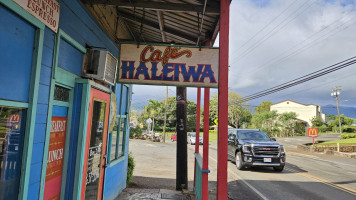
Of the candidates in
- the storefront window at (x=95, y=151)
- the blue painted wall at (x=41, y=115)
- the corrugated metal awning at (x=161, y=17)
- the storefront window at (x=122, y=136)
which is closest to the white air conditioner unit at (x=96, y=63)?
the storefront window at (x=95, y=151)

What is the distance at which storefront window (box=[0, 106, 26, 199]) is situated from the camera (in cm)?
213

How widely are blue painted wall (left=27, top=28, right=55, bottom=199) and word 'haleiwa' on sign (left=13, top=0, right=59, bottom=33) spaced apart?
106 mm

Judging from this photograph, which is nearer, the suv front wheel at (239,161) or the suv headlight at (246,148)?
the suv headlight at (246,148)

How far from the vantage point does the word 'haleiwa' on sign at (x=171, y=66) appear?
4.02m

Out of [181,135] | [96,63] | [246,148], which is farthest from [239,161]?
[96,63]

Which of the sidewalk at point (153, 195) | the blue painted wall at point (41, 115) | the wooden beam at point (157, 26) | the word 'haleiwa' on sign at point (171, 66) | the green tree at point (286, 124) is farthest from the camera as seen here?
the green tree at point (286, 124)

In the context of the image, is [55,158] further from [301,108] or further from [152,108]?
[301,108]

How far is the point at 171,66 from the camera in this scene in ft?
13.3

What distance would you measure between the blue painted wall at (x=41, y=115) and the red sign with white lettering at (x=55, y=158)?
0.98 ft

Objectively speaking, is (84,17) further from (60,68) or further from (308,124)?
(308,124)

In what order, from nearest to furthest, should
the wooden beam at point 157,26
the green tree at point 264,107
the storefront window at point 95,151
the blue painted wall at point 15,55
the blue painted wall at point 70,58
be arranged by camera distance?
the blue painted wall at point 15,55
the blue painted wall at point 70,58
the storefront window at point 95,151
the wooden beam at point 157,26
the green tree at point 264,107

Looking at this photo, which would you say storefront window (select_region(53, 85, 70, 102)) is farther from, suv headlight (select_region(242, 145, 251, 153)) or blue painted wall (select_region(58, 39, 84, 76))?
suv headlight (select_region(242, 145, 251, 153))

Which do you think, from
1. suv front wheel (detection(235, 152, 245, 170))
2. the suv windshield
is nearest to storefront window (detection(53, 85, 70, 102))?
suv front wheel (detection(235, 152, 245, 170))

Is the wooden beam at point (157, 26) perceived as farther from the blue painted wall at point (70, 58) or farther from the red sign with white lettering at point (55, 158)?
the red sign with white lettering at point (55, 158)
